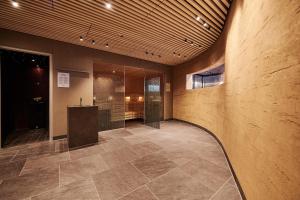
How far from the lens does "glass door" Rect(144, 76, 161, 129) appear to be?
696 cm

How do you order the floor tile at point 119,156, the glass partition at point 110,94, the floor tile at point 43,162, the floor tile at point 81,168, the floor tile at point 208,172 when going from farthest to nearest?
the glass partition at point 110,94 → the floor tile at point 119,156 → the floor tile at point 43,162 → the floor tile at point 81,168 → the floor tile at point 208,172

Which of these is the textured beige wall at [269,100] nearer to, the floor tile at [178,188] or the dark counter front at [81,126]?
the floor tile at [178,188]

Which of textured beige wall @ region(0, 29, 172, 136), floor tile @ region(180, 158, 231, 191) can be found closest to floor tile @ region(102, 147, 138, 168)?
floor tile @ region(180, 158, 231, 191)

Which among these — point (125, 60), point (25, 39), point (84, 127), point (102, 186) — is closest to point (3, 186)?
point (102, 186)

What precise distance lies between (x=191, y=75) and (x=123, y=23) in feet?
16.1

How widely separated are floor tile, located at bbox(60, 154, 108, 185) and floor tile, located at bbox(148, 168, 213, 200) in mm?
1217

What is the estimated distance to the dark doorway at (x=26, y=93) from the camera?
5.55 m

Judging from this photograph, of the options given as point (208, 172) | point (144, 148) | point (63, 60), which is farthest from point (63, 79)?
point (208, 172)

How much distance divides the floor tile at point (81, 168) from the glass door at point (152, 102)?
13.3 ft

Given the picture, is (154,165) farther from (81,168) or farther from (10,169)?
(10,169)

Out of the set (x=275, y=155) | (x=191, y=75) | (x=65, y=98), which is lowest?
(x=275, y=155)

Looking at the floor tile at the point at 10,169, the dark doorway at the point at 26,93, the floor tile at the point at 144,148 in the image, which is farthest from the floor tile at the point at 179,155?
the dark doorway at the point at 26,93

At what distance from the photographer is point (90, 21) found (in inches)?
133

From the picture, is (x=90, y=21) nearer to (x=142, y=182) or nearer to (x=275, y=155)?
(x=142, y=182)
